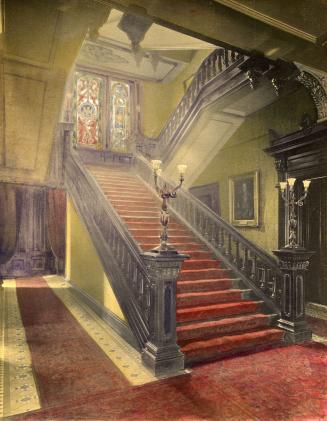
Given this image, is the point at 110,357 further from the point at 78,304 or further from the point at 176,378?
the point at 78,304

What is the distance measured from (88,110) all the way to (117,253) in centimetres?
844

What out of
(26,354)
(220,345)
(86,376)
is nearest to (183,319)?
(220,345)

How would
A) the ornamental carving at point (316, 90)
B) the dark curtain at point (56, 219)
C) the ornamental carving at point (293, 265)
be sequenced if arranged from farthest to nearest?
the dark curtain at point (56, 219)
the ornamental carving at point (316, 90)
the ornamental carving at point (293, 265)

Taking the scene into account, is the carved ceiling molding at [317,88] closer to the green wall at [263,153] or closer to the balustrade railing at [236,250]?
the green wall at [263,153]

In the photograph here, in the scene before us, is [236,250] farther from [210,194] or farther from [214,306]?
[210,194]

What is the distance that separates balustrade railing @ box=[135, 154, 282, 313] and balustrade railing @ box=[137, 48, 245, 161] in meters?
1.79

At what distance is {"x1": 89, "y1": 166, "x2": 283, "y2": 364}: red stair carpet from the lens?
4195mm

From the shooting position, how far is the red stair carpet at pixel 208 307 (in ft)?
13.8

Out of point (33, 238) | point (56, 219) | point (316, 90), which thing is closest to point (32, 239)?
point (33, 238)

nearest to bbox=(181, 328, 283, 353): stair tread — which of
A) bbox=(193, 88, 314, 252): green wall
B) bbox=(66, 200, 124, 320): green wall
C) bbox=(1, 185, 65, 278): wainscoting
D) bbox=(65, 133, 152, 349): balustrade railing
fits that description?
bbox=(65, 133, 152, 349): balustrade railing

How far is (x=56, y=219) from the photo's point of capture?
962 centimetres

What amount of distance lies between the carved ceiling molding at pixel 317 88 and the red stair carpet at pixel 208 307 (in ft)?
10.3

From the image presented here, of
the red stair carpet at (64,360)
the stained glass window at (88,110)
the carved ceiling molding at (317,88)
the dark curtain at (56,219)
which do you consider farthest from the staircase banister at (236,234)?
the stained glass window at (88,110)

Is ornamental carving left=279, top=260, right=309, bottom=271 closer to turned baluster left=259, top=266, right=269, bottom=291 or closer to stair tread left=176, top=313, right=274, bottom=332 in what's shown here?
turned baluster left=259, top=266, right=269, bottom=291
